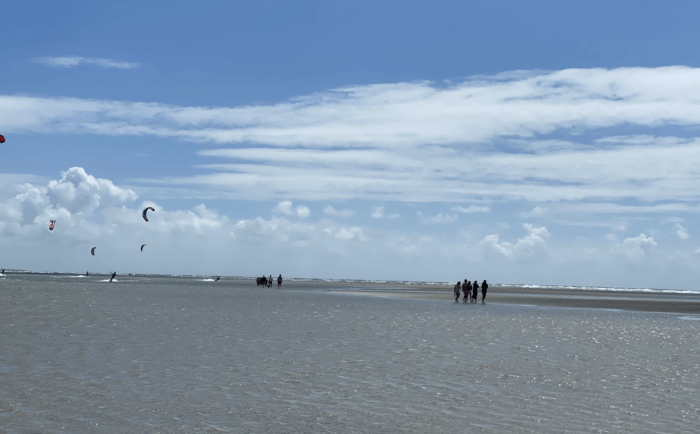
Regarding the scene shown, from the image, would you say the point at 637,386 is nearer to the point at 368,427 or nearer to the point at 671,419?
the point at 671,419

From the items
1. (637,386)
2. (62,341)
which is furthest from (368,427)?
(62,341)

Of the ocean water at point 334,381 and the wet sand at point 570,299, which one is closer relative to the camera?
the ocean water at point 334,381

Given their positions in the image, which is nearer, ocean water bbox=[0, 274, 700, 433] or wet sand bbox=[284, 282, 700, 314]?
ocean water bbox=[0, 274, 700, 433]

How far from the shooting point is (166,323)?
30.9m

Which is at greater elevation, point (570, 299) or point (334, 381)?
point (570, 299)

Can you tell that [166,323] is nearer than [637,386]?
No

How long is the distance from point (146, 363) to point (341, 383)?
6.04 meters

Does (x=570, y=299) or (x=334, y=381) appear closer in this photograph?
(x=334, y=381)

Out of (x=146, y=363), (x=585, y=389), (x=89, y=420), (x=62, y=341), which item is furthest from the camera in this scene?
(x=62, y=341)

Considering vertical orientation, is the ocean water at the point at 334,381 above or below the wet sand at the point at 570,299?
below

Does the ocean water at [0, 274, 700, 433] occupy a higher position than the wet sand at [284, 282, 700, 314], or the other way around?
the wet sand at [284, 282, 700, 314]

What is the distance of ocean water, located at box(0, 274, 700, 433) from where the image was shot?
37.9ft

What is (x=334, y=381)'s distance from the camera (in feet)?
51.9

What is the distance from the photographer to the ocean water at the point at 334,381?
37.9 feet
